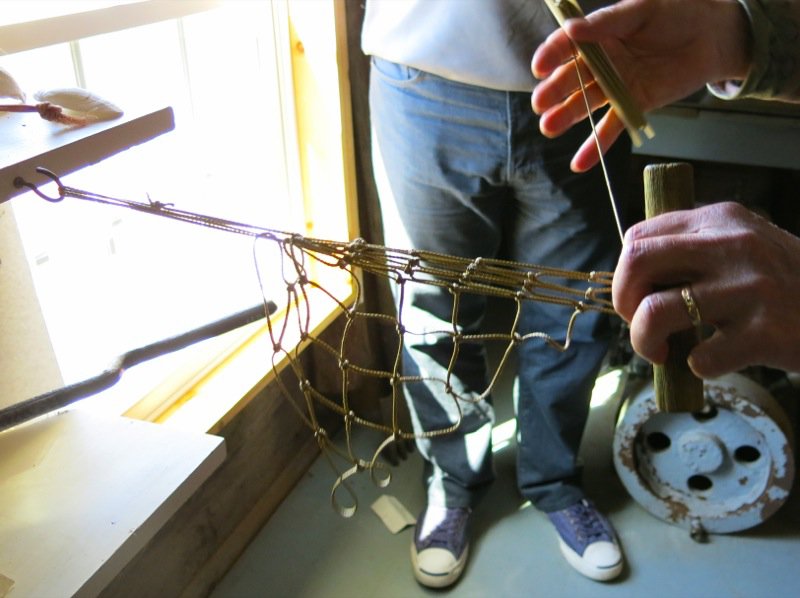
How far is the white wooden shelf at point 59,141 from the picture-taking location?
24.8 inches

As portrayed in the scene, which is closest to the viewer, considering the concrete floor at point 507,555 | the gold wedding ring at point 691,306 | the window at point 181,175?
the gold wedding ring at point 691,306

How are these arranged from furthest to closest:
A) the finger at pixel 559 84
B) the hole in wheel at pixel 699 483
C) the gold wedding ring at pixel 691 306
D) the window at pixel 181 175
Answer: the hole in wheel at pixel 699 483 < the window at pixel 181 175 < the finger at pixel 559 84 < the gold wedding ring at pixel 691 306

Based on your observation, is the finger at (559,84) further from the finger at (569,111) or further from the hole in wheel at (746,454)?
the hole in wheel at (746,454)

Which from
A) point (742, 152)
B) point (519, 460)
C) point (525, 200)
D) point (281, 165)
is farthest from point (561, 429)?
point (281, 165)

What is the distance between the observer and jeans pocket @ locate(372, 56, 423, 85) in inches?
47.0

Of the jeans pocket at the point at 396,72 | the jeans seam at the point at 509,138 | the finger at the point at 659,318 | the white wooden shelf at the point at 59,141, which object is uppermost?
the white wooden shelf at the point at 59,141

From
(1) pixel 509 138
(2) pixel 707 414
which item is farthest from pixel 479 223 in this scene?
(2) pixel 707 414

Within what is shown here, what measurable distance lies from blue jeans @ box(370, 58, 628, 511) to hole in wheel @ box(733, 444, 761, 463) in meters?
0.31

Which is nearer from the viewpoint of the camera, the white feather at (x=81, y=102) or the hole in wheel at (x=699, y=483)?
the white feather at (x=81, y=102)

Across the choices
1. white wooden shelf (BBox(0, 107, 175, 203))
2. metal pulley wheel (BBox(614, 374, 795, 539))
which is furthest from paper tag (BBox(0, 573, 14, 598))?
metal pulley wheel (BBox(614, 374, 795, 539))

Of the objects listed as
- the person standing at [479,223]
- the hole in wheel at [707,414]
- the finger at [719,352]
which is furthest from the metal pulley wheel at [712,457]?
the finger at [719,352]

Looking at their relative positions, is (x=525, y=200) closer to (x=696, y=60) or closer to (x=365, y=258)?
(x=696, y=60)

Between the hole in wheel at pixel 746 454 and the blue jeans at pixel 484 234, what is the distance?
0.31 metres

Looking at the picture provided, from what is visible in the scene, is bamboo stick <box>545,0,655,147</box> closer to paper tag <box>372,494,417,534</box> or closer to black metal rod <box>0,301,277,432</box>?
black metal rod <box>0,301,277,432</box>
